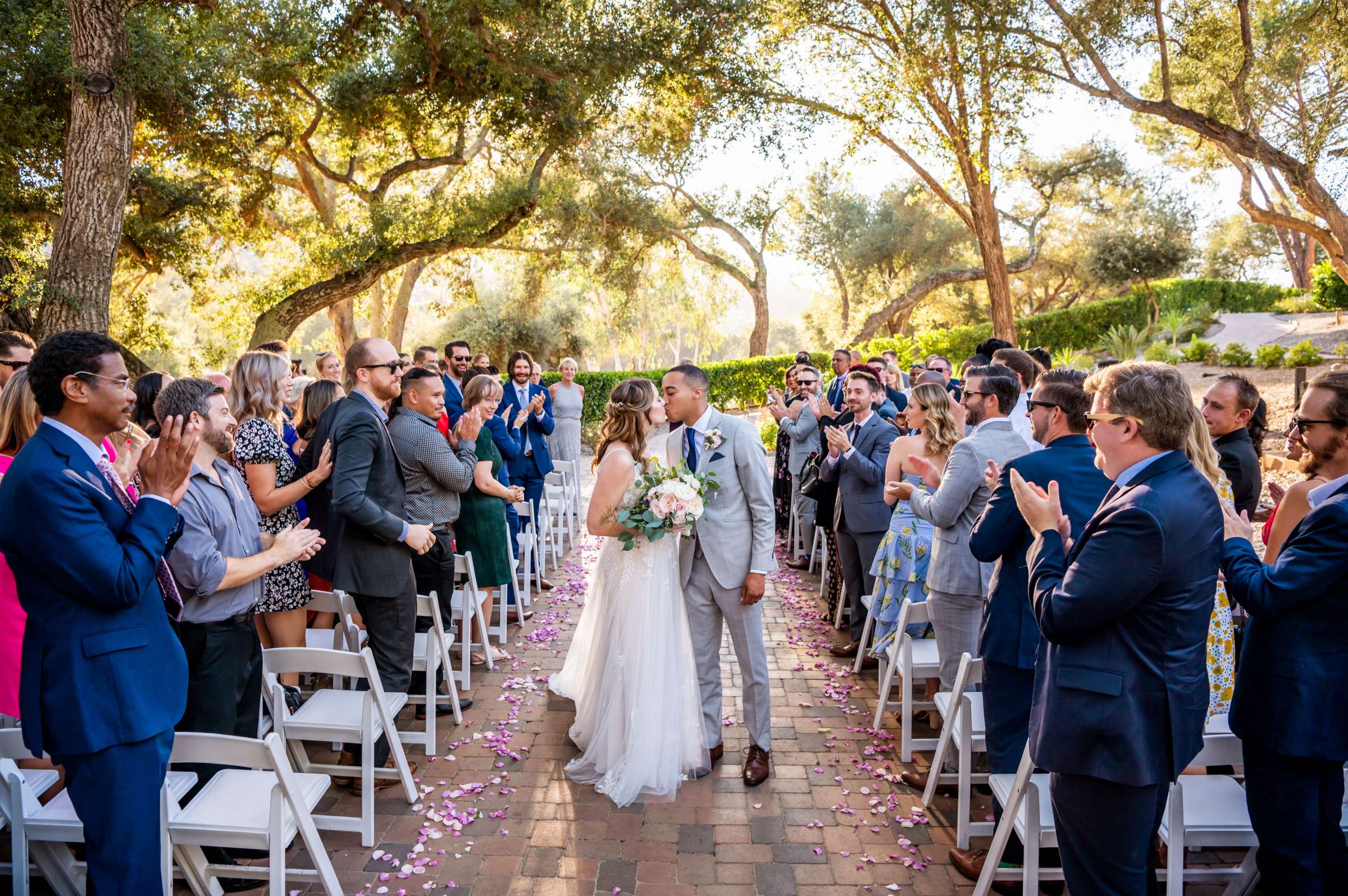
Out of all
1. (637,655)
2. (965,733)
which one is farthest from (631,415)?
(965,733)

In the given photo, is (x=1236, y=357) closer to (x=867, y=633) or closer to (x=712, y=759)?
(x=867, y=633)

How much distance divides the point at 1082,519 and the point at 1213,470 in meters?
0.52

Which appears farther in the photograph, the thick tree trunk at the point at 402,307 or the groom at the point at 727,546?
the thick tree trunk at the point at 402,307

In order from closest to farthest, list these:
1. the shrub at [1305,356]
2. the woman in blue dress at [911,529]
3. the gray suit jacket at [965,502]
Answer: the gray suit jacket at [965,502] < the woman in blue dress at [911,529] < the shrub at [1305,356]

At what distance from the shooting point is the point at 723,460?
4293mm

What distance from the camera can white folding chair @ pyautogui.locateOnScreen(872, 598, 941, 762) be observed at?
439 cm

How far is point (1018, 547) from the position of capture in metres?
3.29

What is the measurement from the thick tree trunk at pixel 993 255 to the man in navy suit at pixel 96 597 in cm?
1345

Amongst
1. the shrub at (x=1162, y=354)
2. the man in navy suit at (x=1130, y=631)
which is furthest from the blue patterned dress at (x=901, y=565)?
the shrub at (x=1162, y=354)

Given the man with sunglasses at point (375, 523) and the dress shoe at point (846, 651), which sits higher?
the man with sunglasses at point (375, 523)

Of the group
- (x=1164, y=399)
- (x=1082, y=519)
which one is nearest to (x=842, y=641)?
(x=1082, y=519)

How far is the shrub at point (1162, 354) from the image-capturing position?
17969 mm

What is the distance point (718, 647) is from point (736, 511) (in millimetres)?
761

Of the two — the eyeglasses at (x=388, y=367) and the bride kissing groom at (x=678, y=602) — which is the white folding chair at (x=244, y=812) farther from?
the eyeglasses at (x=388, y=367)
